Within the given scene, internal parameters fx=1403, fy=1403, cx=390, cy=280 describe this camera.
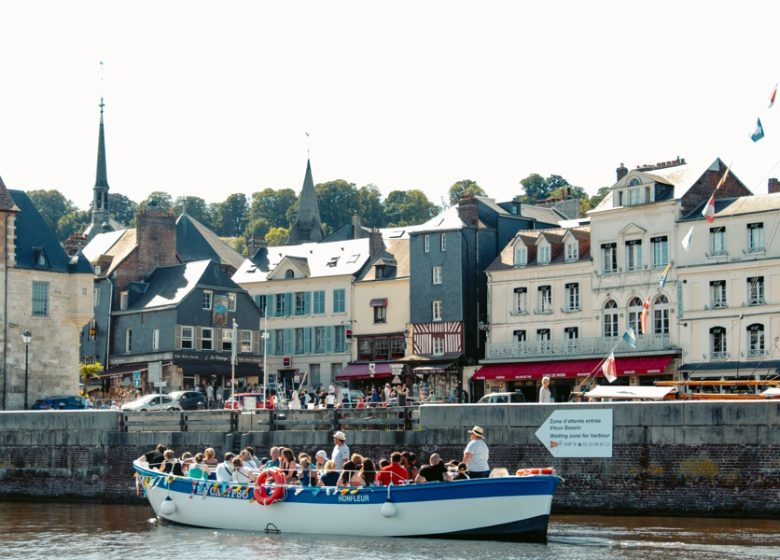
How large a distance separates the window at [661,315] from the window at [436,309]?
11.6 metres

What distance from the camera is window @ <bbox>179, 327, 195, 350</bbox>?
2820 inches

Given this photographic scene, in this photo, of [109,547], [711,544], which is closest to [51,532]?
[109,547]

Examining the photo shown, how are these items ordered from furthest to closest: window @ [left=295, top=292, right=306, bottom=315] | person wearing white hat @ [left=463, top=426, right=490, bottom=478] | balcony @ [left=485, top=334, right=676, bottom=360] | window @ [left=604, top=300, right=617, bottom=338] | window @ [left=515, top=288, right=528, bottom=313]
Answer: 1. window @ [left=295, top=292, right=306, bottom=315]
2. window @ [left=515, top=288, right=528, bottom=313]
3. window @ [left=604, top=300, right=617, bottom=338]
4. balcony @ [left=485, top=334, right=676, bottom=360]
5. person wearing white hat @ [left=463, top=426, right=490, bottom=478]

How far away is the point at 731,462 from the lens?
1232 inches

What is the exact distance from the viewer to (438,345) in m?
67.8

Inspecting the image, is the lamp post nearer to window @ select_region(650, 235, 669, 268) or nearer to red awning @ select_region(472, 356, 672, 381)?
red awning @ select_region(472, 356, 672, 381)

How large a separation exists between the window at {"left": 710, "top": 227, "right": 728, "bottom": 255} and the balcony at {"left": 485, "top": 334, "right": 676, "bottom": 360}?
423 cm

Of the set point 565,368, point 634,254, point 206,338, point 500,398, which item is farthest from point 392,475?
point 206,338

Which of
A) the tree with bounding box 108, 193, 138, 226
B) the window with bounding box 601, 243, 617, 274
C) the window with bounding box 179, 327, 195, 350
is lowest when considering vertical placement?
the window with bounding box 179, 327, 195, 350

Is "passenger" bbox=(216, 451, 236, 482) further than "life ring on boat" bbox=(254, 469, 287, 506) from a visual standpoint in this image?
Yes

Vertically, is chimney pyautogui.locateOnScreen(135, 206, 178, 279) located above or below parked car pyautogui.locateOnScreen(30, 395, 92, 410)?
above

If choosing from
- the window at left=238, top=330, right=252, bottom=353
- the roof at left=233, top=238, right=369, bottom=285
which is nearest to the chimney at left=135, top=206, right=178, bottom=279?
the roof at left=233, top=238, right=369, bottom=285

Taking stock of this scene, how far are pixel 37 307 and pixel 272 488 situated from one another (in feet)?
90.8

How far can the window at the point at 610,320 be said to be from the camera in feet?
202
